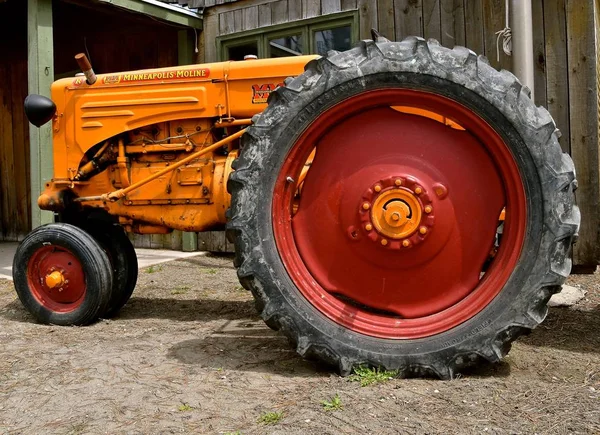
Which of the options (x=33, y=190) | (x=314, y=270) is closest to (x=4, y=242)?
(x=33, y=190)

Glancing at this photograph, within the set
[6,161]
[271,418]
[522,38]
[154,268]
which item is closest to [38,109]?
[271,418]

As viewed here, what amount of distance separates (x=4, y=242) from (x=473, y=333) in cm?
929

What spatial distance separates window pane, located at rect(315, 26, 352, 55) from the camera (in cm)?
649

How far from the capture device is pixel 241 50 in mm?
7289

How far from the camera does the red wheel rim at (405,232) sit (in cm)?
252

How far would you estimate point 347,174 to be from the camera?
2.73 meters

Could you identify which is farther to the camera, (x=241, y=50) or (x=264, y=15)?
(x=241, y=50)

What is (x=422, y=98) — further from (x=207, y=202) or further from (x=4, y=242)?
(x=4, y=242)

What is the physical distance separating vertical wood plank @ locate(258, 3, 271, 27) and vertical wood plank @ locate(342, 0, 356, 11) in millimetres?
976

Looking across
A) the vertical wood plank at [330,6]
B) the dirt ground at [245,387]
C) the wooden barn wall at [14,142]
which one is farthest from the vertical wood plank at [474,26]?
the wooden barn wall at [14,142]

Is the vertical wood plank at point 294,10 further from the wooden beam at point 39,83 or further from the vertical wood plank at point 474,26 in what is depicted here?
the wooden beam at point 39,83

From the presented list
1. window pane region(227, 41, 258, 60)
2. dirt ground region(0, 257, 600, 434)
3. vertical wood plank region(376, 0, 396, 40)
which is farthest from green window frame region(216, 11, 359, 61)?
dirt ground region(0, 257, 600, 434)

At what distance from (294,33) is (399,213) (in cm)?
475

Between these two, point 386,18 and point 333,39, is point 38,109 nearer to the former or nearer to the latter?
point 333,39
